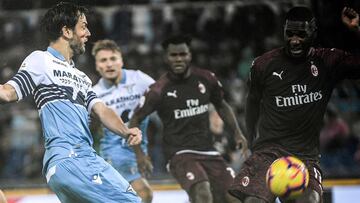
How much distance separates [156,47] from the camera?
1155 centimetres

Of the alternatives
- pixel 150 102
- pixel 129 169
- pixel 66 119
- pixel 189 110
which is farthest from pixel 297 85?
pixel 129 169

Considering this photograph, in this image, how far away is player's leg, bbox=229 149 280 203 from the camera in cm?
590

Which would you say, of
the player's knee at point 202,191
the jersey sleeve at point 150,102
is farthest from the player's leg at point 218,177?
the jersey sleeve at point 150,102

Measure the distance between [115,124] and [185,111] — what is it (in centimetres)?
200

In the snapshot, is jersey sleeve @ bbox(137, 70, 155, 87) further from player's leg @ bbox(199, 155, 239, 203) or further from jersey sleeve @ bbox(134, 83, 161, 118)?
player's leg @ bbox(199, 155, 239, 203)

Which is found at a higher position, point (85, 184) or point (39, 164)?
point (85, 184)

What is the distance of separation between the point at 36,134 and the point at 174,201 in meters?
3.49

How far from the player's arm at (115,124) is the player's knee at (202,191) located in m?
1.66

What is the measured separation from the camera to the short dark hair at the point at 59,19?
5.83 m

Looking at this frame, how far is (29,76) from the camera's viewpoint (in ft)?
17.8

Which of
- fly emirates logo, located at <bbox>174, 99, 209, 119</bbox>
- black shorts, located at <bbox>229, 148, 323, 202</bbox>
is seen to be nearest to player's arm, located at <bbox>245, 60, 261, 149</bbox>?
black shorts, located at <bbox>229, 148, 323, 202</bbox>

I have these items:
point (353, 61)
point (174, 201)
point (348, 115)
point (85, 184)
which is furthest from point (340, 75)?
point (348, 115)

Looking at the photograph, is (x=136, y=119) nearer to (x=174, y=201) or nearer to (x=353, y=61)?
(x=174, y=201)

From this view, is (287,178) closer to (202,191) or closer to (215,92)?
(202,191)
